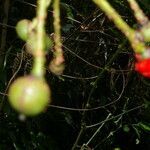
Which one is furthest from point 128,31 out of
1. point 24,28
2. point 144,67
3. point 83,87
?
point 83,87

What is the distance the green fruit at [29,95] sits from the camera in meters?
0.69

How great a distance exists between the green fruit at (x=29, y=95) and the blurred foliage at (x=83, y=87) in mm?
1637

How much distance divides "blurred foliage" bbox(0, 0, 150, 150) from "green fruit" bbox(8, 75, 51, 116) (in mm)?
1637

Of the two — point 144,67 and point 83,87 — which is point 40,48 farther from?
point 83,87

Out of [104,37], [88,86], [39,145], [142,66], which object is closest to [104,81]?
[88,86]

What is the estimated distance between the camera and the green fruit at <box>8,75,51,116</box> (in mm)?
687

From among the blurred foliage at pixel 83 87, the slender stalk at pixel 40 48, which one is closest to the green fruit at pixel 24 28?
the slender stalk at pixel 40 48

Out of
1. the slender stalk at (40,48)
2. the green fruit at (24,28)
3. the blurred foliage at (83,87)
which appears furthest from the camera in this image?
the blurred foliage at (83,87)

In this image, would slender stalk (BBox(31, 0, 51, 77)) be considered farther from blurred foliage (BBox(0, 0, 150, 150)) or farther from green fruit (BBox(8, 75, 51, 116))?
blurred foliage (BBox(0, 0, 150, 150))

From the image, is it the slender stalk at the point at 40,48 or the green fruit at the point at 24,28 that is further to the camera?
the green fruit at the point at 24,28

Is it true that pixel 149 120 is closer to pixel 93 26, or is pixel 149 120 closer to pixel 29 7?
pixel 93 26

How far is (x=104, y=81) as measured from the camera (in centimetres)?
314

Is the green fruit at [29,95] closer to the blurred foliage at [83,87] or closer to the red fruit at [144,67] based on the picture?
the red fruit at [144,67]

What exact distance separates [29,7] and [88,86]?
69 cm
